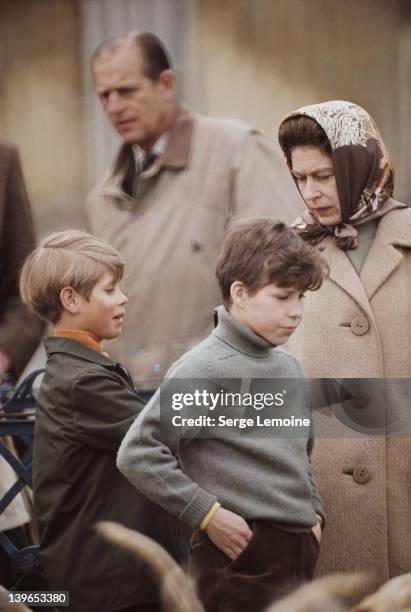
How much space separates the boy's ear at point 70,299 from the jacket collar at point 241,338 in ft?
1.32

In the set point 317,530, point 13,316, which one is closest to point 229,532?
point 317,530

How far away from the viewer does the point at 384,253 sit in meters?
2.43

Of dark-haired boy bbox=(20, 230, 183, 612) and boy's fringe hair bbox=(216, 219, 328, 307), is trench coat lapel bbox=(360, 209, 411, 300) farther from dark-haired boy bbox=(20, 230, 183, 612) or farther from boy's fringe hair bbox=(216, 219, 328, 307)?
dark-haired boy bbox=(20, 230, 183, 612)

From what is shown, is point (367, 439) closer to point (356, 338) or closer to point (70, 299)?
point (356, 338)

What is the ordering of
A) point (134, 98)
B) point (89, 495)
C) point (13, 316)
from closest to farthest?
point (89, 495) < point (13, 316) < point (134, 98)

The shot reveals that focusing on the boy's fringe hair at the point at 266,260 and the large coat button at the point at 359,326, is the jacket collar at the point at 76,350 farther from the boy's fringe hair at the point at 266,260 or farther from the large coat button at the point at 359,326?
the large coat button at the point at 359,326

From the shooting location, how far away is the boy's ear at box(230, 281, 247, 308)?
2211 millimetres

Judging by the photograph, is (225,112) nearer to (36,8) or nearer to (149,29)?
(149,29)

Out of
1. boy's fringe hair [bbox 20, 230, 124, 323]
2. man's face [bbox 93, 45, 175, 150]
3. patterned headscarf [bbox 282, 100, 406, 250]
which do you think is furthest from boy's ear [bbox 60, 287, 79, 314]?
man's face [bbox 93, 45, 175, 150]

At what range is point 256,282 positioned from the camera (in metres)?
2.20

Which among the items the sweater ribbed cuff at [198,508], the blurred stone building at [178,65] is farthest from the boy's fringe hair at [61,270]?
the blurred stone building at [178,65]

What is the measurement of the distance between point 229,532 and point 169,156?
5.18ft

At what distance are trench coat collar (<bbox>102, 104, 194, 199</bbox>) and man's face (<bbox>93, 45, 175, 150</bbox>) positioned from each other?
0.04 meters

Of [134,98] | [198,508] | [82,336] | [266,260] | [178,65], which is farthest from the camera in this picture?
[178,65]
